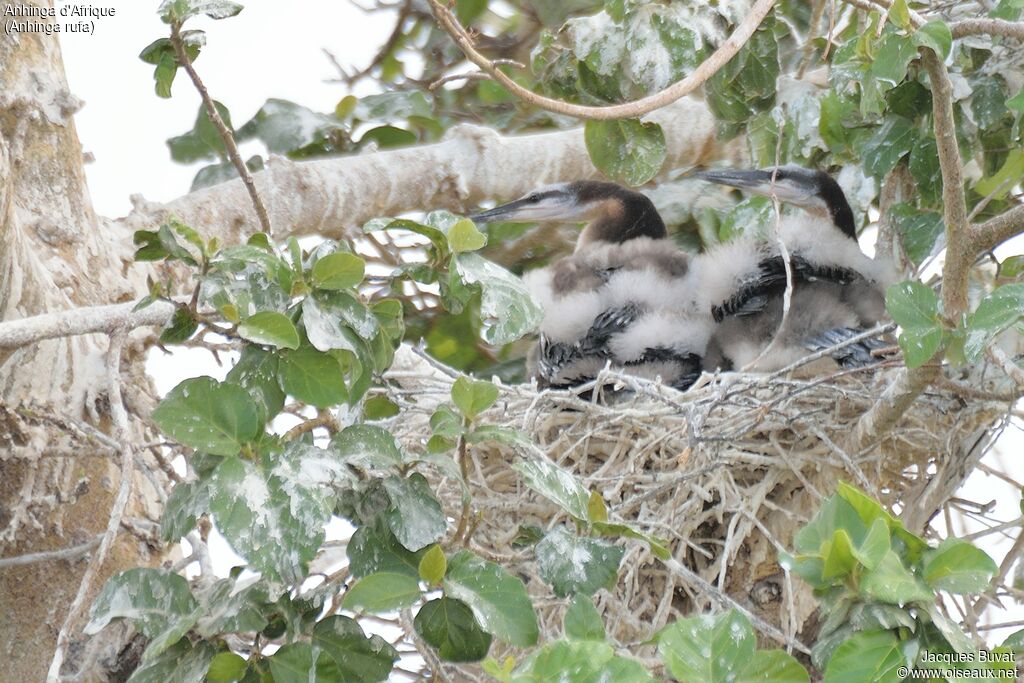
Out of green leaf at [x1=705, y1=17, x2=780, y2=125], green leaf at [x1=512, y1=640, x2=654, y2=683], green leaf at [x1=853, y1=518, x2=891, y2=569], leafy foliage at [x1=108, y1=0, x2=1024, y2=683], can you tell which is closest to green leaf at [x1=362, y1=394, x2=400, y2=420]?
leafy foliage at [x1=108, y1=0, x2=1024, y2=683]

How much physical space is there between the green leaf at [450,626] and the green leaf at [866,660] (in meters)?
0.42

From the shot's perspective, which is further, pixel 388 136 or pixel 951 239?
pixel 388 136

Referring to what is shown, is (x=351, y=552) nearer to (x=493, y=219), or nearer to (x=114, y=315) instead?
(x=114, y=315)

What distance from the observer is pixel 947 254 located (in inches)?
60.8

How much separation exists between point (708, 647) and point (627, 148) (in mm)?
1501

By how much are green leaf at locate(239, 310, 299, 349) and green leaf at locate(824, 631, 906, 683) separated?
670mm

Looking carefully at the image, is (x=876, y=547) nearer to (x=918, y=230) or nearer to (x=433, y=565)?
(x=433, y=565)

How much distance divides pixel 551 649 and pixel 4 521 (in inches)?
50.9

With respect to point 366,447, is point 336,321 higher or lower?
higher

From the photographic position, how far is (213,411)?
1.49 m

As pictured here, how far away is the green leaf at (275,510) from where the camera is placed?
140 cm

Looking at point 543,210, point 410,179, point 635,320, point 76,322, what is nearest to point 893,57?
point 635,320

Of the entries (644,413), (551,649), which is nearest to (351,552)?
(551,649)

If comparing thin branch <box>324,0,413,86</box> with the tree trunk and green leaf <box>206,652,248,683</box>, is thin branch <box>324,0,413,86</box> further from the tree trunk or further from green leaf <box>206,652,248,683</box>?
green leaf <box>206,652,248,683</box>
